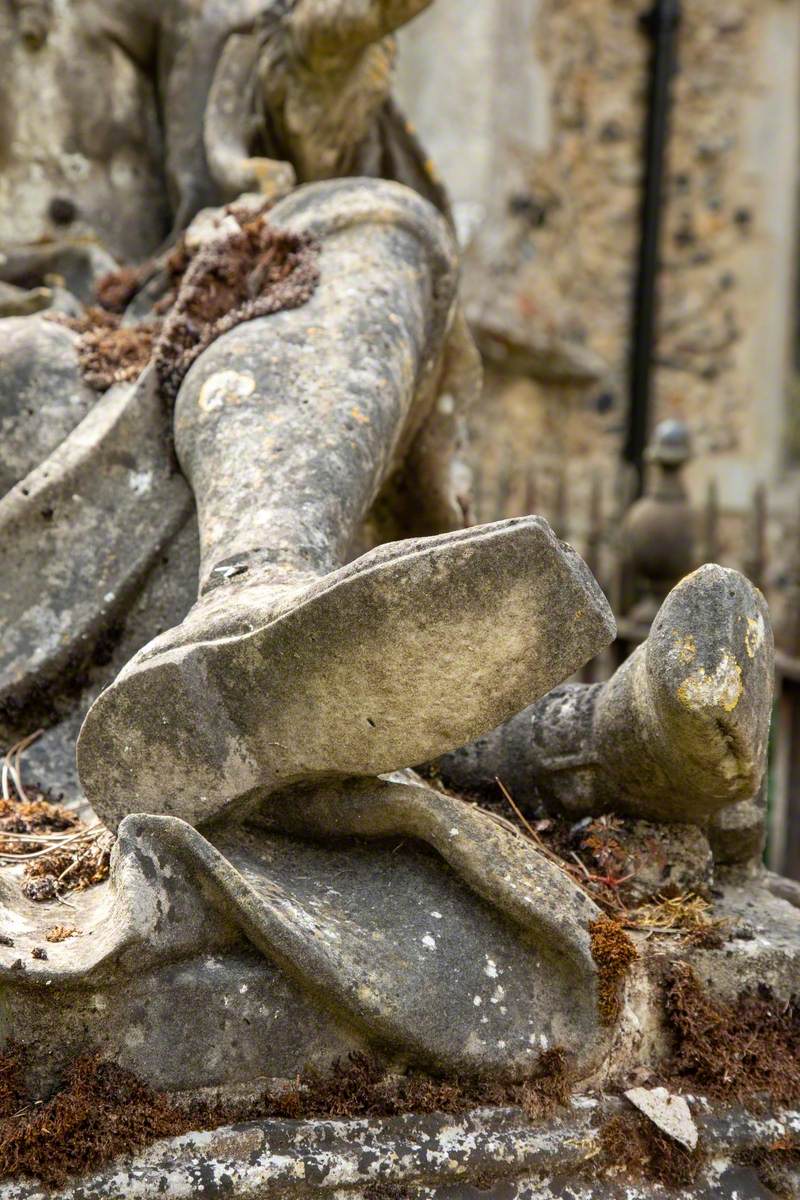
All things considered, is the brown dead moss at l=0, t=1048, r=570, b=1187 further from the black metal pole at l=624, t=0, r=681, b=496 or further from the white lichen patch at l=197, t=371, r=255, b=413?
the black metal pole at l=624, t=0, r=681, b=496

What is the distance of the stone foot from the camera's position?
4.78 ft

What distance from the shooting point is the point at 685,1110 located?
1637mm

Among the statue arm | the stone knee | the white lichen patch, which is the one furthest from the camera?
the statue arm

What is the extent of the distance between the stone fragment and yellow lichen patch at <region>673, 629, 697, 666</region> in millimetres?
449

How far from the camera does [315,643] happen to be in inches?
59.4

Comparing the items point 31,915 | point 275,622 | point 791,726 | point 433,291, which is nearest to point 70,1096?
point 31,915

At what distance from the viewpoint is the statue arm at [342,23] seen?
8.15 feet

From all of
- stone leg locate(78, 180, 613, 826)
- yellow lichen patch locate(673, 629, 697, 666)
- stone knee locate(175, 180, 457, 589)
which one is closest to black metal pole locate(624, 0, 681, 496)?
stone knee locate(175, 180, 457, 589)

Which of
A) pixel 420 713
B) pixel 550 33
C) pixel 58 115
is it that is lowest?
pixel 550 33

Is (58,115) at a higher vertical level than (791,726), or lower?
higher

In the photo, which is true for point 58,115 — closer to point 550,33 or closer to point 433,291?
point 433,291

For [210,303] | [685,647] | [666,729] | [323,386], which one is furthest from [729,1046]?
[210,303]

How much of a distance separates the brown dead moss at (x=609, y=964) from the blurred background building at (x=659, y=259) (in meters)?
6.75

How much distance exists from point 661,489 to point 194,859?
17.8ft
